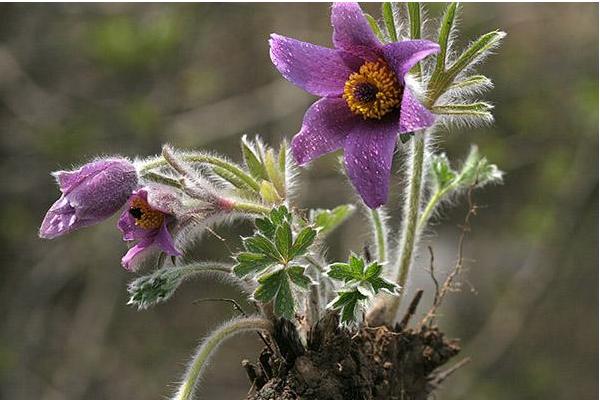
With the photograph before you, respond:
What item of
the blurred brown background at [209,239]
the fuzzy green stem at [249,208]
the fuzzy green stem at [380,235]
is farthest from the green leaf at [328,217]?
the blurred brown background at [209,239]

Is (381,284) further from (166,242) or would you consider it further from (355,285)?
(166,242)

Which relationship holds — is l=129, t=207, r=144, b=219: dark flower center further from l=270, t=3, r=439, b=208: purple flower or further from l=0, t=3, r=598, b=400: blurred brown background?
l=0, t=3, r=598, b=400: blurred brown background

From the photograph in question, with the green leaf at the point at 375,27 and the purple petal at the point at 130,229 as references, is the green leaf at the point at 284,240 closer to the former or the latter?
the purple petal at the point at 130,229

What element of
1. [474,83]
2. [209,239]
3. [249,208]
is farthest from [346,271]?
[209,239]

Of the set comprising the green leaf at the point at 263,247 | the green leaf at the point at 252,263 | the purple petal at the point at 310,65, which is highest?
the purple petal at the point at 310,65

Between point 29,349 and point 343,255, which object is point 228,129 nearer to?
point 343,255

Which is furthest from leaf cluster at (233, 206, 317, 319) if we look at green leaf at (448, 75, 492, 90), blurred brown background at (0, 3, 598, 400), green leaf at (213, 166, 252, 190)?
blurred brown background at (0, 3, 598, 400)
